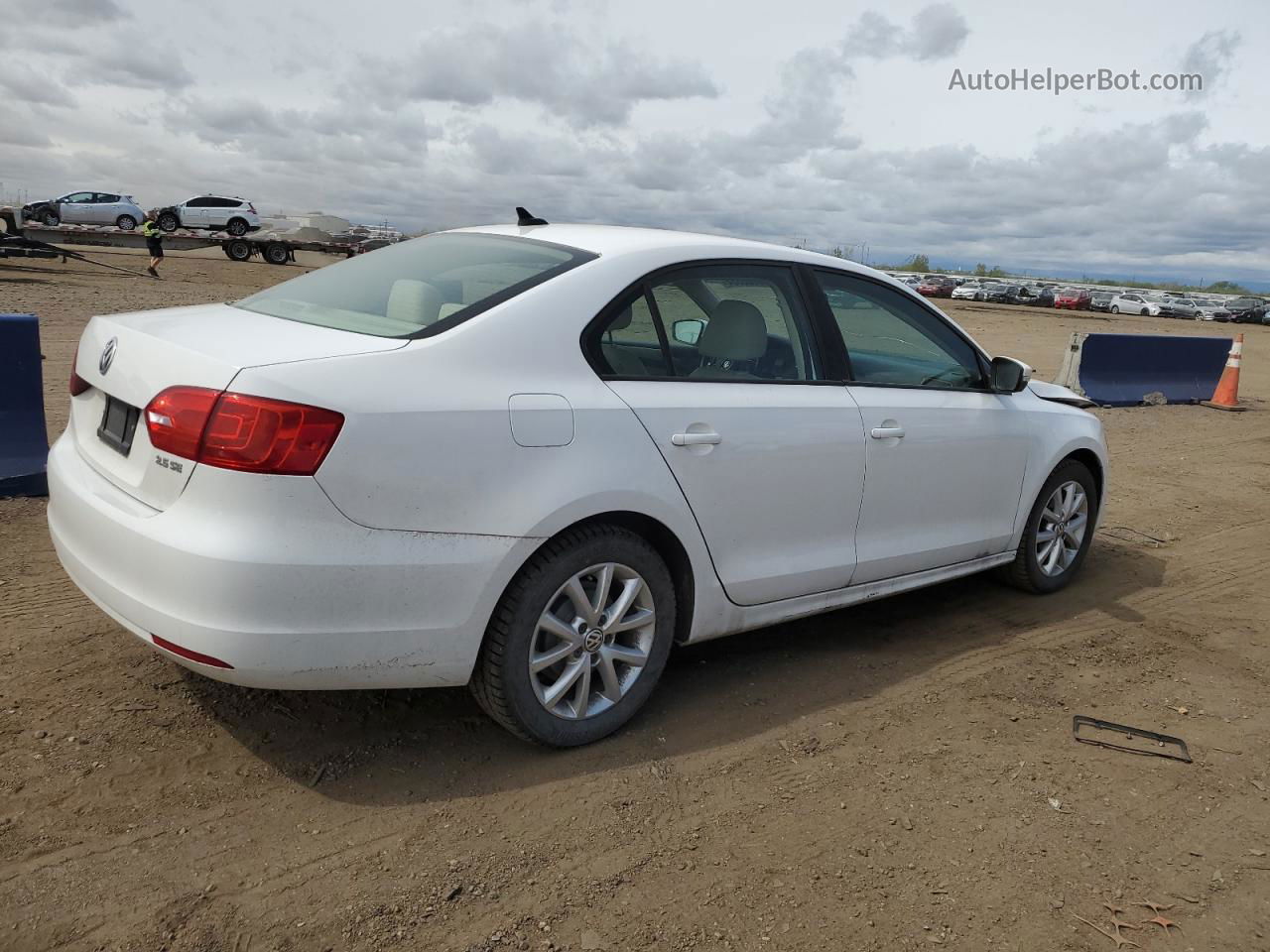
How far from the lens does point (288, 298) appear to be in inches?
142

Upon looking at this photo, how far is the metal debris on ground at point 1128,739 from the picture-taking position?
12.2ft

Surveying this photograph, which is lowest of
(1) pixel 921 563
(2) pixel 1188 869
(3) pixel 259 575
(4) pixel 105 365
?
(2) pixel 1188 869

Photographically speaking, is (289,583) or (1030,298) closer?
(289,583)

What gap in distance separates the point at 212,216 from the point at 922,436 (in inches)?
1565

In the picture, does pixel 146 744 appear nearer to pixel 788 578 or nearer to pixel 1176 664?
pixel 788 578

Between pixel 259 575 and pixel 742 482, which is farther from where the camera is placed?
pixel 742 482

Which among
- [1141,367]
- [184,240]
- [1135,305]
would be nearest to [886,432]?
[1141,367]

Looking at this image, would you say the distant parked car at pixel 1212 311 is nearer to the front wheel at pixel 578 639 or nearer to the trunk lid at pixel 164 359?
the front wheel at pixel 578 639

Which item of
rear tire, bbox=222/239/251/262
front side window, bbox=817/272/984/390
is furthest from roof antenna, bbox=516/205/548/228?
rear tire, bbox=222/239/251/262

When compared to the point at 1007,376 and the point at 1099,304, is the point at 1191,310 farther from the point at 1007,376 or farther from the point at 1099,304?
the point at 1007,376

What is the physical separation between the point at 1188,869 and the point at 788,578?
61.1 inches

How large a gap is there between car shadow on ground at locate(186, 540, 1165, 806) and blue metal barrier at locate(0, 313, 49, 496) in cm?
249

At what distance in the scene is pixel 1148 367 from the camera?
13.5 metres

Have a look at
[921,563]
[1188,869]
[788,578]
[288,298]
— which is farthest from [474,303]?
[1188,869]
